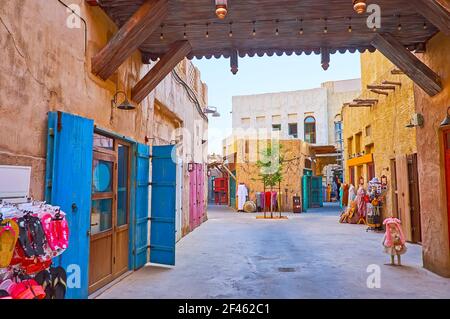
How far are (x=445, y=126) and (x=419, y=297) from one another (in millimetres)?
2720

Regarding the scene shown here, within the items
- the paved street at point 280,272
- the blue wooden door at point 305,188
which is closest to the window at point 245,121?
the blue wooden door at point 305,188

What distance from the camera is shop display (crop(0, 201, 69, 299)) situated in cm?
244

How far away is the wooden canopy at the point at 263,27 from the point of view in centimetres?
469

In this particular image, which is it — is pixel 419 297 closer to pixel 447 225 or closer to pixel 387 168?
pixel 447 225

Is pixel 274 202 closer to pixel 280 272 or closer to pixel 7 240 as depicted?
pixel 280 272

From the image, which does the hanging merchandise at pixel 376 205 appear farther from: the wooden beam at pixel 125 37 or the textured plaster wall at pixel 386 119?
the wooden beam at pixel 125 37

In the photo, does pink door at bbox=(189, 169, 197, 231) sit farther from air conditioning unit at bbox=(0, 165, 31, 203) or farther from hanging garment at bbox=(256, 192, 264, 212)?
air conditioning unit at bbox=(0, 165, 31, 203)

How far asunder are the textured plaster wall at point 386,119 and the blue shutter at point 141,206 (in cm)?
707

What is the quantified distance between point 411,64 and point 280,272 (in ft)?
13.9

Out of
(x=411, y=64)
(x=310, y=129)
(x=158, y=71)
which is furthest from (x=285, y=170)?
(x=158, y=71)

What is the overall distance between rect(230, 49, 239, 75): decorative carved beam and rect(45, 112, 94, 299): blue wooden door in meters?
3.17

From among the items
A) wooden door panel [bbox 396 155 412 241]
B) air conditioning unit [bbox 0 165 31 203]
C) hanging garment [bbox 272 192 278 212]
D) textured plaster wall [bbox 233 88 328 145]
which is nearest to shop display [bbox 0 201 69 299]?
air conditioning unit [bbox 0 165 31 203]

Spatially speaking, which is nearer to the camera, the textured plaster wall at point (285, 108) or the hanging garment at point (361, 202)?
the hanging garment at point (361, 202)
